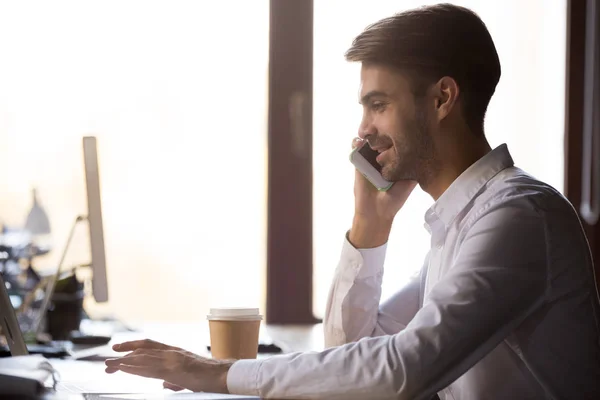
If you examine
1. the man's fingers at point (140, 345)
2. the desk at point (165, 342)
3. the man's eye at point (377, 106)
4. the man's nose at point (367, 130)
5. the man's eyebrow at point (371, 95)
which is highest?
the man's eyebrow at point (371, 95)

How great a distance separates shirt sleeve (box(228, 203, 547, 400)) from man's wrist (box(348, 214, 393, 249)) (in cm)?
55

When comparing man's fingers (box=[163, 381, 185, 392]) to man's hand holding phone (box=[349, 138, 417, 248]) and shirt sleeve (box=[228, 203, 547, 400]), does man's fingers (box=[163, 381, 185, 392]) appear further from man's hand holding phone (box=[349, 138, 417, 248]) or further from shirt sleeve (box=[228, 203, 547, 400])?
man's hand holding phone (box=[349, 138, 417, 248])

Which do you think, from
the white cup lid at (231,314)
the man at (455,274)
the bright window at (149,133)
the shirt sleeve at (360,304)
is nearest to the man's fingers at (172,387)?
the man at (455,274)

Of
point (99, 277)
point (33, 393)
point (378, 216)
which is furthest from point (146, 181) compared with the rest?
point (33, 393)

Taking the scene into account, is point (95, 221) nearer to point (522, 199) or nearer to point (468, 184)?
point (468, 184)

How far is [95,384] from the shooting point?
1.35 meters

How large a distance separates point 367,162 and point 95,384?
69cm

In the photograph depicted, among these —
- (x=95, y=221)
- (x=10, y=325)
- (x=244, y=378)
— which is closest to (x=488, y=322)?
(x=244, y=378)

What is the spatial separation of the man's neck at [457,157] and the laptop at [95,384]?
55 cm

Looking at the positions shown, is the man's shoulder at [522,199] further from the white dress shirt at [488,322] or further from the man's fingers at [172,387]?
the man's fingers at [172,387]

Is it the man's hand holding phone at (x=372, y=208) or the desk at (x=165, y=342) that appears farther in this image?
the man's hand holding phone at (x=372, y=208)

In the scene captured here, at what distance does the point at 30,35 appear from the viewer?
2729 millimetres

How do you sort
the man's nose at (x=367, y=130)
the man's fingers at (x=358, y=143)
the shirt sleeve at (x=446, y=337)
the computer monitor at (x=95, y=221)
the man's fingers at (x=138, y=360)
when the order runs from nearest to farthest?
the shirt sleeve at (x=446, y=337)
the man's fingers at (x=138, y=360)
the man's nose at (x=367, y=130)
the man's fingers at (x=358, y=143)
the computer monitor at (x=95, y=221)

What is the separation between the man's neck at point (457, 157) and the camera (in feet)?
4.59
